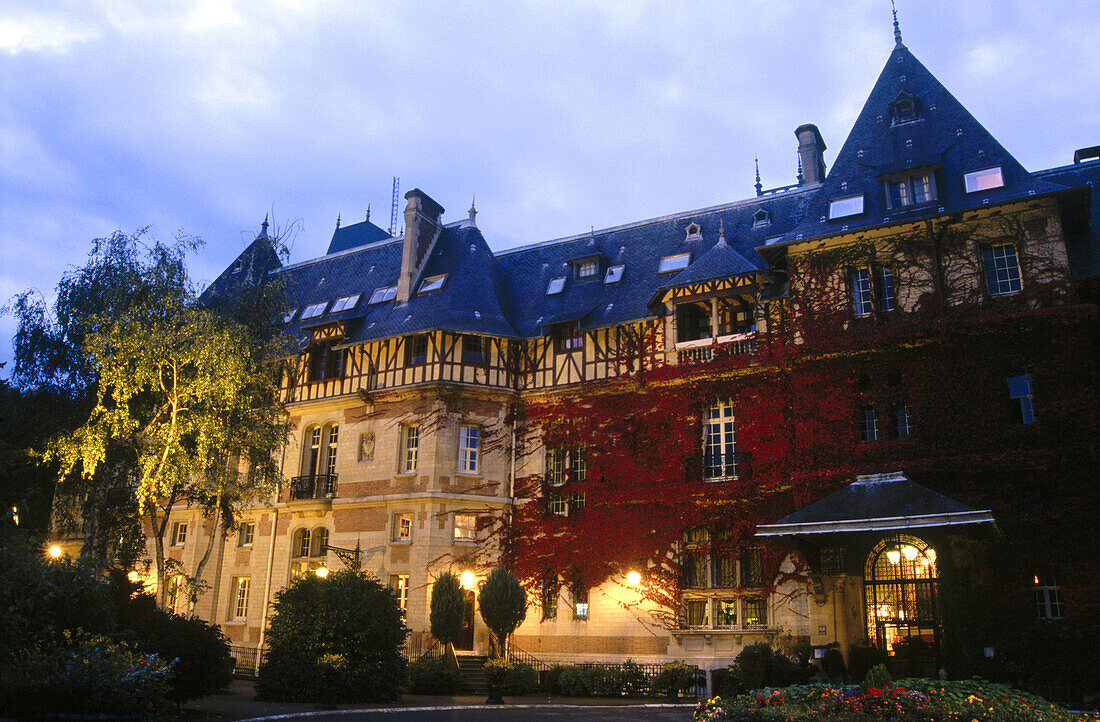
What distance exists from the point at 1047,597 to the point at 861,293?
28.1 feet

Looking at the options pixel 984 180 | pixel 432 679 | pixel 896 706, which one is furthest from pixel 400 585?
pixel 984 180

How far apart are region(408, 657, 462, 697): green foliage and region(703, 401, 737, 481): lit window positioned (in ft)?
28.9

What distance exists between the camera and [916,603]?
69.5 ft

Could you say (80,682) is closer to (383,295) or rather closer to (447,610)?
(447,610)

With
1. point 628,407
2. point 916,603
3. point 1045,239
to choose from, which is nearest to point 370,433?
point 628,407

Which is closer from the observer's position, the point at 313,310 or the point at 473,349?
the point at 473,349

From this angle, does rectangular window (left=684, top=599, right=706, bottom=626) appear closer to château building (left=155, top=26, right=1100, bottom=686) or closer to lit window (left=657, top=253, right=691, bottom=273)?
château building (left=155, top=26, right=1100, bottom=686)

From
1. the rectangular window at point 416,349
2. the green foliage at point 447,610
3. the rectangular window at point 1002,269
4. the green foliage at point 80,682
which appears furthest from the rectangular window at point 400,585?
the rectangular window at point 1002,269

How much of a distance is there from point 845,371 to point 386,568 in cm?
1479

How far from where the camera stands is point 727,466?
2506 centimetres

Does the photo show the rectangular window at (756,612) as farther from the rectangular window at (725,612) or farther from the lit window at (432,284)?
the lit window at (432,284)

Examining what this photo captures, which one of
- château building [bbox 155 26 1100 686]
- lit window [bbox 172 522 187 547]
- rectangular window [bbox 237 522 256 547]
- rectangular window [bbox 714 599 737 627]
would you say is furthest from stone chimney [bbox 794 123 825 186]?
lit window [bbox 172 522 187 547]

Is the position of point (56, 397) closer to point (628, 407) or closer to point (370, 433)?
point (370, 433)

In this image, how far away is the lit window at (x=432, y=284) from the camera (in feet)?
Result: 101
